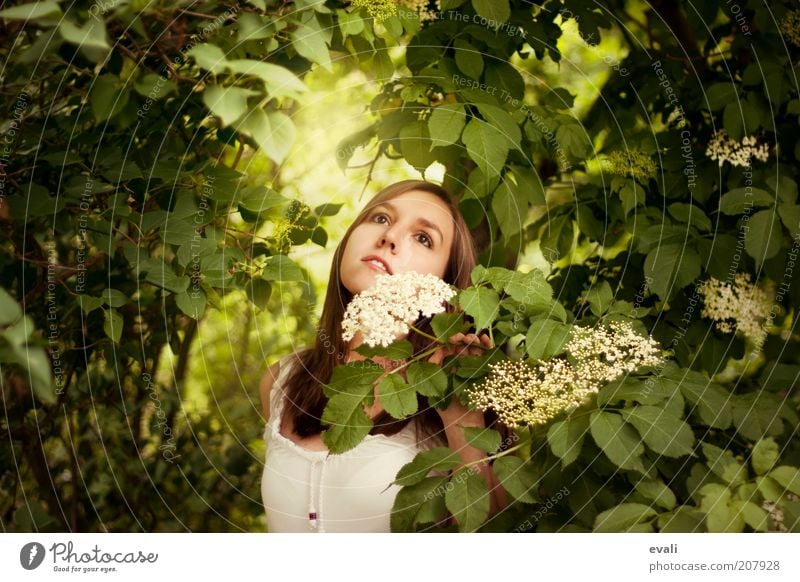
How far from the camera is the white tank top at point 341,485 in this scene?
1046mm

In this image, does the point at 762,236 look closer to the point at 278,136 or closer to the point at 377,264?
the point at 377,264

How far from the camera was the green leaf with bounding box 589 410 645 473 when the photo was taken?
2.99ft

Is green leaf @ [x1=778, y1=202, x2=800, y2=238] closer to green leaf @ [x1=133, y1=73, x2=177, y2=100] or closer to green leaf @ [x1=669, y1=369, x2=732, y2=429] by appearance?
green leaf @ [x1=669, y1=369, x2=732, y2=429]

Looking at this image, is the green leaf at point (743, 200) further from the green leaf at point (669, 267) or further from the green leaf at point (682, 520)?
the green leaf at point (682, 520)

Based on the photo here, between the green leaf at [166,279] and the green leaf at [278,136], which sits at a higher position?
the green leaf at [278,136]

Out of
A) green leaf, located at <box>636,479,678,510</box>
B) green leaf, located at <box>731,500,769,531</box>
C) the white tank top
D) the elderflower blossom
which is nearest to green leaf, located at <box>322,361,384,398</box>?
the white tank top

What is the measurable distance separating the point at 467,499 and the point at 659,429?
23 centimetres

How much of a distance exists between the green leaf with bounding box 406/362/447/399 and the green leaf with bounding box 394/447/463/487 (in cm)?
7

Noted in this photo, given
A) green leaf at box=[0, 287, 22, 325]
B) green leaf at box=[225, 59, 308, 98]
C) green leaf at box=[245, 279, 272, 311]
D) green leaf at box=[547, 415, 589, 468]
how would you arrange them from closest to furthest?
green leaf at box=[0, 287, 22, 325] < green leaf at box=[225, 59, 308, 98] < green leaf at box=[547, 415, 589, 468] < green leaf at box=[245, 279, 272, 311]

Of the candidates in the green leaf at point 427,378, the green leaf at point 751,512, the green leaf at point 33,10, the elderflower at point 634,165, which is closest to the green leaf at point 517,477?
the green leaf at point 427,378

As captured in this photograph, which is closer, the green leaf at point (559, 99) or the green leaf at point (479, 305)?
the green leaf at point (479, 305)

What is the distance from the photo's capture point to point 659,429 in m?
0.93

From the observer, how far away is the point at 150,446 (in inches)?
50.3
